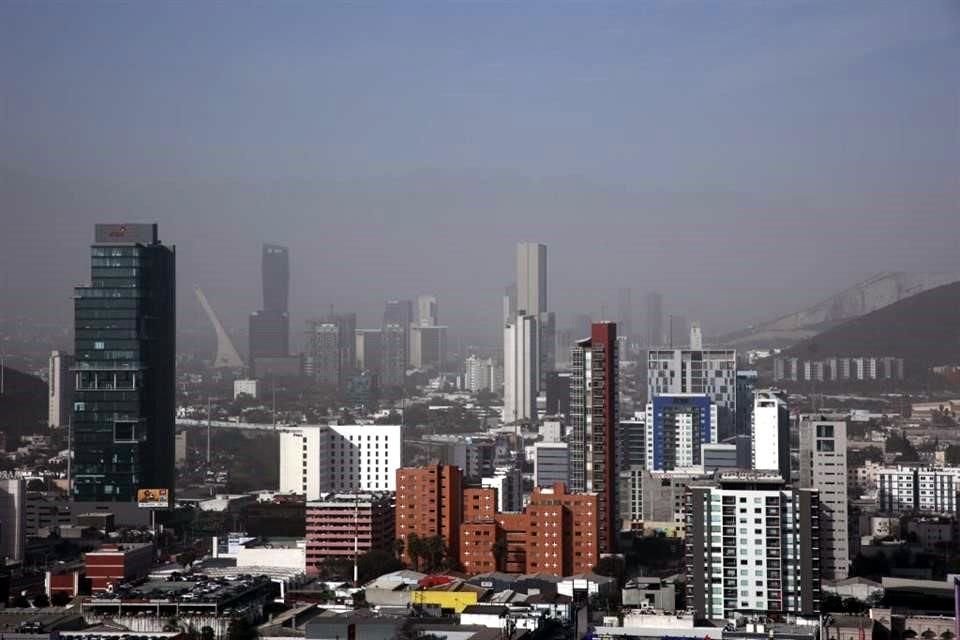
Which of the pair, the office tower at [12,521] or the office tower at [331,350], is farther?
the office tower at [331,350]

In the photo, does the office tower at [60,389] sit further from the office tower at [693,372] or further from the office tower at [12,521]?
the office tower at [693,372]

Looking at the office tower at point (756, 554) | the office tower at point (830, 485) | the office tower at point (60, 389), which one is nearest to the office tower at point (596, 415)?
the office tower at point (830, 485)

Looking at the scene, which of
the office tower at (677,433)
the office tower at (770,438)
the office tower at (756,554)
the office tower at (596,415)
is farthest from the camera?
the office tower at (677,433)

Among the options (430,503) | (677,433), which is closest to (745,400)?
(677,433)

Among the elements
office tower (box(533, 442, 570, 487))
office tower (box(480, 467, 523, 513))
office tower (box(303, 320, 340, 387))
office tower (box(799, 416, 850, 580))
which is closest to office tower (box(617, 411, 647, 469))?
office tower (box(533, 442, 570, 487))

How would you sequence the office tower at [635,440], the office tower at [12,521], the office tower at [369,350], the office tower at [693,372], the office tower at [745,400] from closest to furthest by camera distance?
the office tower at [12,521], the office tower at [635,440], the office tower at [745,400], the office tower at [693,372], the office tower at [369,350]

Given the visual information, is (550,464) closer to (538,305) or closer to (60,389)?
(60,389)

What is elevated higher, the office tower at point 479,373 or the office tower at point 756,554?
the office tower at point 479,373
